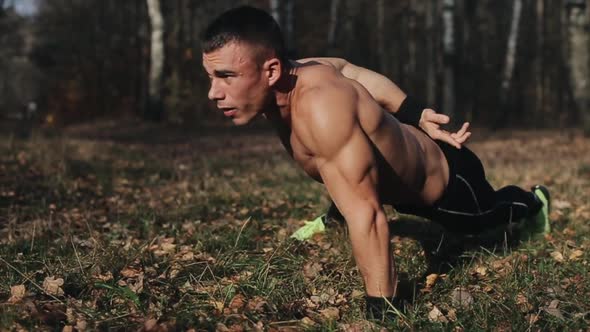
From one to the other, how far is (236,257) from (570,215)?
2.94 m

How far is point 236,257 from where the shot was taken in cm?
373

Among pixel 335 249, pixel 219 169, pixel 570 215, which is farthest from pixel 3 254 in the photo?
pixel 219 169

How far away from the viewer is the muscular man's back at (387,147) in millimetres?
2934

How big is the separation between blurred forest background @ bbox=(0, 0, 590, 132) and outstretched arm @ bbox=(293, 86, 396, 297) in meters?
12.3

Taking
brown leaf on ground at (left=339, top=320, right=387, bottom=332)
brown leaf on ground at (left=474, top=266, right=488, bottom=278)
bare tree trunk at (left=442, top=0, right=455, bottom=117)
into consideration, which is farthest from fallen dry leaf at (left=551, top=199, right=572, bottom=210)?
bare tree trunk at (left=442, top=0, right=455, bottom=117)

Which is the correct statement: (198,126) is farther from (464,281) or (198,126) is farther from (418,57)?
(418,57)

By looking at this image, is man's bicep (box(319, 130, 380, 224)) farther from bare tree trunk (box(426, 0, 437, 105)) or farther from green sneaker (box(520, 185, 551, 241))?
bare tree trunk (box(426, 0, 437, 105))

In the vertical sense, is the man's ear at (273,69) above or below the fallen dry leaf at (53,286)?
above

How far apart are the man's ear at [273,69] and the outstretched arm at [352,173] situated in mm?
181

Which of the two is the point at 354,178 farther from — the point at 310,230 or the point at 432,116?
the point at 310,230

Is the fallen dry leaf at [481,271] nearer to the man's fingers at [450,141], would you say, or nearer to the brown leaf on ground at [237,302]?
the man's fingers at [450,141]

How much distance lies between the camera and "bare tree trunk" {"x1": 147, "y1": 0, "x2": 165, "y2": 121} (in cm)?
1647

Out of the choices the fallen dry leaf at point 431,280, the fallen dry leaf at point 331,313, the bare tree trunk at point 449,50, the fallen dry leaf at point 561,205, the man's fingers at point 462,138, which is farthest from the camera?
the bare tree trunk at point 449,50

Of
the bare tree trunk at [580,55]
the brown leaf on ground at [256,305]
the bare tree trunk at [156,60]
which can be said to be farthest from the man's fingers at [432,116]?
the bare tree trunk at [156,60]
